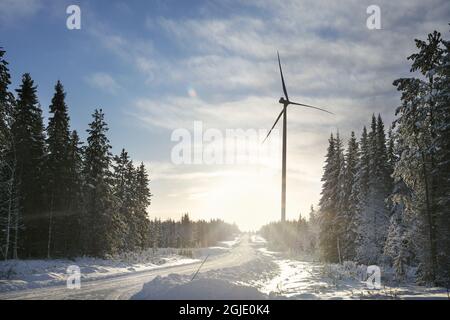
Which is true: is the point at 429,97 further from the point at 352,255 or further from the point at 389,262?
the point at 352,255

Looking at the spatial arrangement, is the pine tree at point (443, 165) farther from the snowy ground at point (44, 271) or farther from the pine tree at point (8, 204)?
the pine tree at point (8, 204)

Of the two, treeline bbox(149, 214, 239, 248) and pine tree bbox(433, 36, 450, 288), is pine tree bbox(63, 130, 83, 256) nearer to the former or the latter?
pine tree bbox(433, 36, 450, 288)

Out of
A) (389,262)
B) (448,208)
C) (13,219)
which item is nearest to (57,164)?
(13,219)

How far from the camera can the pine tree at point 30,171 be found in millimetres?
31125

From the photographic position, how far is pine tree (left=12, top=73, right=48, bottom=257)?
3112 centimetres

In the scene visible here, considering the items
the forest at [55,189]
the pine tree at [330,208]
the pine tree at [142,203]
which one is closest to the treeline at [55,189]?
the forest at [55,189]

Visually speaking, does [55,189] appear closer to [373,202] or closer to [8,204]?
[8,204]

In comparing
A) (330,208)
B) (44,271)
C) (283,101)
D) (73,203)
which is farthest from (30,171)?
(330,208)

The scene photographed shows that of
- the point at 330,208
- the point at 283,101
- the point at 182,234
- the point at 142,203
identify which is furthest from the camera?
the point at 182,234

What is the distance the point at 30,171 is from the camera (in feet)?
105
